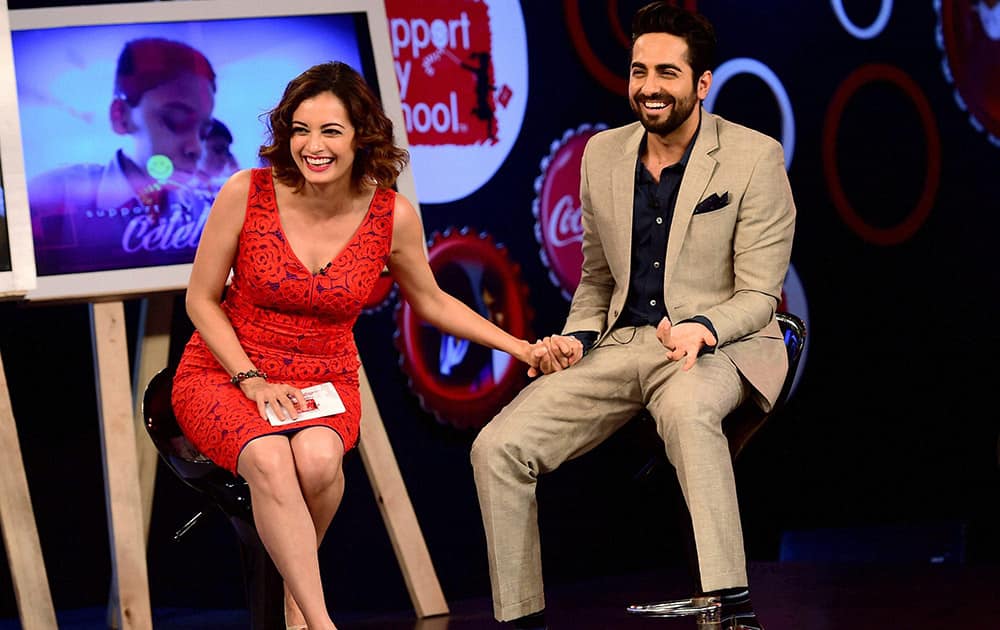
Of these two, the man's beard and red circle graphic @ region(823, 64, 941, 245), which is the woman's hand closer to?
the man's beard

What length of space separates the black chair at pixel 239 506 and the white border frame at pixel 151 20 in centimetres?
50

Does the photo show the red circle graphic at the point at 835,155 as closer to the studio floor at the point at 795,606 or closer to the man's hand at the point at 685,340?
the studio floor at the point at 795,606

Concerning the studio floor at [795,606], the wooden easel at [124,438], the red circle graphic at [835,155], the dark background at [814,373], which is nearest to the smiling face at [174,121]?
the wooden easel at [124,438]

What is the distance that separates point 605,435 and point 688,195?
579 mm

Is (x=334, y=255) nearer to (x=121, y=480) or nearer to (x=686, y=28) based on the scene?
(x=121, y=480)

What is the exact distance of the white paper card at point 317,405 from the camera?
2920 mm

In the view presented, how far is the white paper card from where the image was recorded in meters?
2.92

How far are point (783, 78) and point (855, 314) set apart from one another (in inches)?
38.0

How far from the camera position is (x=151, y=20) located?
3502mm

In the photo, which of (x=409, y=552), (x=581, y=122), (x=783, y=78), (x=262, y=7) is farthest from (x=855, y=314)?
(x=262, y=7)

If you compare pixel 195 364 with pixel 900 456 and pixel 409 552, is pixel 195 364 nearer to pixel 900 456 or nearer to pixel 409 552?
pixel 409 552

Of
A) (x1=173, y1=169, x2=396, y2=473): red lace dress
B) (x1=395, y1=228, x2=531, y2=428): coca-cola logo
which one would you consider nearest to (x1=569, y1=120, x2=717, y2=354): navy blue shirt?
(x1=173, y1=169, x2=396, y2=473): red lace dress

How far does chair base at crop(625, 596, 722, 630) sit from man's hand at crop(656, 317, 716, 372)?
1.71ft

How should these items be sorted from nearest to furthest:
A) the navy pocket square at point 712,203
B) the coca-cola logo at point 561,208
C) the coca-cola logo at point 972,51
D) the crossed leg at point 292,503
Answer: the crossed leg at point 292,503
the navy pocket square at point 712,203
the coca-cola logo at point 561,208
the coca-cola logo at point 972,51
